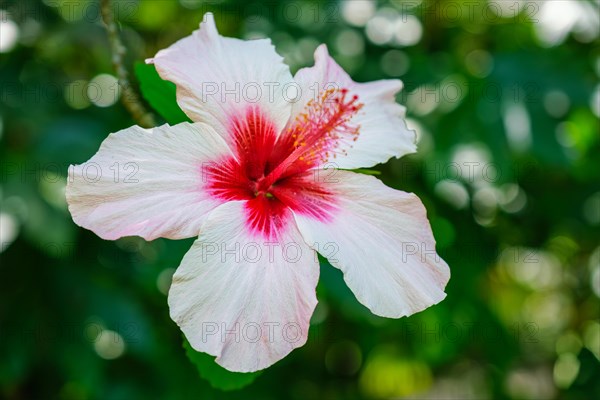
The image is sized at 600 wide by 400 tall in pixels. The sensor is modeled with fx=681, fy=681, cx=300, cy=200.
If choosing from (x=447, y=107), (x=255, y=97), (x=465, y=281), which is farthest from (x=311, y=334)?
(x=255, y=97)

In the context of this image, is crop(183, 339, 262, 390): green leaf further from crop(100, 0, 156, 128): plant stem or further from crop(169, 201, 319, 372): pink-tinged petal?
crop(100, 0, 156, 128): plant stem

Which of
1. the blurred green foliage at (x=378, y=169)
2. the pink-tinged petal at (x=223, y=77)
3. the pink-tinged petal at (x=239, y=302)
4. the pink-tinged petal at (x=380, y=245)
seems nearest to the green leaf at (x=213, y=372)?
the pink-tinged petal at (x=239, y=302)

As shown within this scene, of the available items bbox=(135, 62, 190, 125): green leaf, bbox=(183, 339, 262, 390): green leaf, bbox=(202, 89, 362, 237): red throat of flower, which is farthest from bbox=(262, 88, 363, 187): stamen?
bbox=(183, 339, 262, 390): green leaf

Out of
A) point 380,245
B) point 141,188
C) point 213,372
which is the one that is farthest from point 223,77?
point 213,372

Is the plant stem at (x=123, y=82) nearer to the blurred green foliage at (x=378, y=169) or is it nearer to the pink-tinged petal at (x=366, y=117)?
the pink-tinged petal at (x=366, y=117)

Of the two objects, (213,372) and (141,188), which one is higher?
(141,188)

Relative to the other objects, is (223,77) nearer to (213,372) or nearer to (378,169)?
(213,372)
